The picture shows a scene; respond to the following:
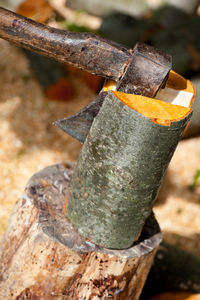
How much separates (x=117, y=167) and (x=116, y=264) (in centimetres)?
50

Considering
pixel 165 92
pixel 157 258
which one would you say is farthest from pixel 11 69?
pixel 165 92

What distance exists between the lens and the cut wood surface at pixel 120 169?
5.39 feet

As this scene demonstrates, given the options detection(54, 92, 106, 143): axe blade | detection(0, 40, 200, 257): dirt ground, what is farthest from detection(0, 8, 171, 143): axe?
detection(0, 40, 200, 257): dirt ground

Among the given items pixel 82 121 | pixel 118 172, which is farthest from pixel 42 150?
pixel 118 172

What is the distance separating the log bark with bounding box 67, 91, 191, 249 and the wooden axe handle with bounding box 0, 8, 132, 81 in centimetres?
15

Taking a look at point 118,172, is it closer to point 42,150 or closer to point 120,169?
point 120,169

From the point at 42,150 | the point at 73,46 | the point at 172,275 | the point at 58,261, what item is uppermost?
the point at 73,46

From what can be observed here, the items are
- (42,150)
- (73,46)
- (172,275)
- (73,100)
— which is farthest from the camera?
(73,100)

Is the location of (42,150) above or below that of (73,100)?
below

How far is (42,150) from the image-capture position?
401 centimetres

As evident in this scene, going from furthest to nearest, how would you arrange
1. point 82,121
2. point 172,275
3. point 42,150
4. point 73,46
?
point 42,150 < point 172,275 < point 82,121 < point 73,46

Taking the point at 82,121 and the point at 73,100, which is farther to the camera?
the point at 73,100

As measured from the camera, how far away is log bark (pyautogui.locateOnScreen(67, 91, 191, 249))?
5.41ft

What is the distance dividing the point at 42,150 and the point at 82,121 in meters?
2.19
